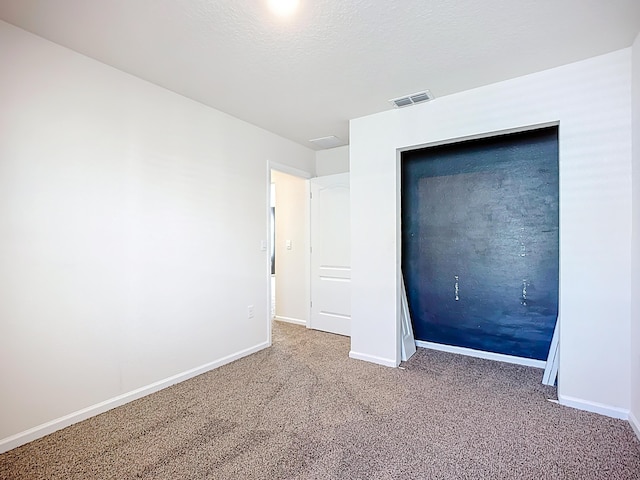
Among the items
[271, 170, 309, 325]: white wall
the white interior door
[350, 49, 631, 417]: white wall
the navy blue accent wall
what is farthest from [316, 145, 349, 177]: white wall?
[350, 49, 631, 417]: white wall

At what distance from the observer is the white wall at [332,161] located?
14.9 feet

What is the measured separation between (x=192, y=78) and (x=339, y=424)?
2.84 metres

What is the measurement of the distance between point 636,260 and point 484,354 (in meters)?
1.77

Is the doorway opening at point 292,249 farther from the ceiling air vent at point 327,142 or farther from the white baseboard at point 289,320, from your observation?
the ceiling air vent at point 327,142

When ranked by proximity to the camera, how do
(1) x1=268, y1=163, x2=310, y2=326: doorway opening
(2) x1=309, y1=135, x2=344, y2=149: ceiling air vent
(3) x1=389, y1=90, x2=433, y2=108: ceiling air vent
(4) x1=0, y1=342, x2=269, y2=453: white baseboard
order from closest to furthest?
(4) x1=0, y1=342, x2=269, y2=453: white baseboard → (3) x1=389, y1=90, x2=433, y2=108: ceiling air vent → (2) x1=309, y1=135, x2=344, y2=149: ceiling air vent → (1) x1=268, y1=163, x2=310, y2=326: doorway opening

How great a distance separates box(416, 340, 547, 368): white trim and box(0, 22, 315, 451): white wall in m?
2.15

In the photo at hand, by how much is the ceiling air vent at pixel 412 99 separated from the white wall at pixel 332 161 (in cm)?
147

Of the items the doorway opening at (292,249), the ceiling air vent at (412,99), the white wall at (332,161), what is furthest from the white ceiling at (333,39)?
the doorway opening at (292,249)

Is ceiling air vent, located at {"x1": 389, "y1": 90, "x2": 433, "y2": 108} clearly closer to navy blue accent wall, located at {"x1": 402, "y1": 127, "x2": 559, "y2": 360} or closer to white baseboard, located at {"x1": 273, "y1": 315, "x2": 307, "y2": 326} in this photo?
navy blue accent wall, located at {"x1": 402, "y1": 127, "x2": 559, "y2": 360}

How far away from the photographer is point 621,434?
6.80 ft

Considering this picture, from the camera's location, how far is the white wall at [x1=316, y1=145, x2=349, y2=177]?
4535 millimetres

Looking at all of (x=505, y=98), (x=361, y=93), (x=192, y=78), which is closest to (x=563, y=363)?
(x=505, y=98)

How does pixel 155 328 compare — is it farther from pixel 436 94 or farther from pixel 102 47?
pixel 436 94

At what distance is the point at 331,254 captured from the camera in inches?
175
